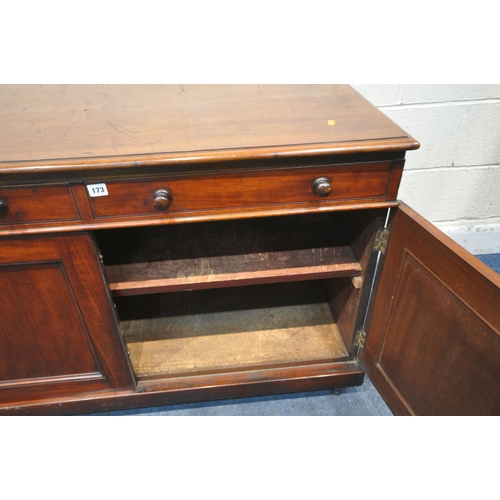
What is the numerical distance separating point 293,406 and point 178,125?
865 mm

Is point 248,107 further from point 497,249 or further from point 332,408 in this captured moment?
point 497,249

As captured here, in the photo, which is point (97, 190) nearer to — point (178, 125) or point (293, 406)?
point (178, 125)

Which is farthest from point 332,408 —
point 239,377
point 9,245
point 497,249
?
point 497,249

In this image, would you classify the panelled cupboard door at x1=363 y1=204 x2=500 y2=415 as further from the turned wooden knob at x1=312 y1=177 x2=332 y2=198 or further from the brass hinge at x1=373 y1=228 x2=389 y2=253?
the turned wooden knob at x1=312 y1=177 x2=332 y2=198

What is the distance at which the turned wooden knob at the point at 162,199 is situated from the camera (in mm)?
685

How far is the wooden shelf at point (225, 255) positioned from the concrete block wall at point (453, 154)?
1.75 feet

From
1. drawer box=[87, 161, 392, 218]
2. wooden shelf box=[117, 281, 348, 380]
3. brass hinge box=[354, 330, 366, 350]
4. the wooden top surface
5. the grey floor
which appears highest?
the wooden top surface

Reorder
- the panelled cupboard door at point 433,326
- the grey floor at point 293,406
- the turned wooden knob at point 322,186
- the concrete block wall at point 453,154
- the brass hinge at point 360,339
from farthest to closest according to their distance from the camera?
1. the concrete block wall at point 453,154
2. the grey floor at point 293,406
3. the brass hinge at point 360,339
4. the turned wooden knob at point 322,186
5. the panelled cupboard door at point 433,326

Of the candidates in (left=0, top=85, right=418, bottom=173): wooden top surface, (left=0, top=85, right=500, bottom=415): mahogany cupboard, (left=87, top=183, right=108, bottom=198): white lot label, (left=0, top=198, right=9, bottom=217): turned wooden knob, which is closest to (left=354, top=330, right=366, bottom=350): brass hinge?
(left=0, top=85, right=500, bottom=415): mahogany cupboard

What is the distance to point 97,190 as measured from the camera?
0.68 m

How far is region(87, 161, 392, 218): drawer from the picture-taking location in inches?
27.2

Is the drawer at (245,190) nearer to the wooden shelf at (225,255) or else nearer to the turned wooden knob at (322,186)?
the turned wooden knob at (322,186)

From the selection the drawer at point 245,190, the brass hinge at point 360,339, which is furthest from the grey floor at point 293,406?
the drawer at point 245,190

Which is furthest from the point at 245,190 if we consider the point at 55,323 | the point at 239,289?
the point at 239,289
